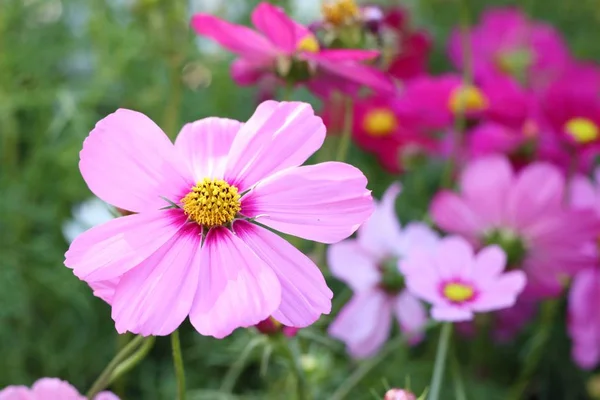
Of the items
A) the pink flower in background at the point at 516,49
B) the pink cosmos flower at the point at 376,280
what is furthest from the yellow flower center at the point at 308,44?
the pink flower in background at the point at 516,49

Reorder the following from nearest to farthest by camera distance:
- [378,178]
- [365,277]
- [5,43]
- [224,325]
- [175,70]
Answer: [224,325] → [365,277] → [175,70] → [5,43] → [378,178]

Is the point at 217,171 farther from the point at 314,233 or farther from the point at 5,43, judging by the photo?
the point at 5,43

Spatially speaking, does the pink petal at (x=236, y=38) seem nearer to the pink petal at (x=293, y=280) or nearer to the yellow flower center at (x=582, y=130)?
the pink petal at (x=293, y=280)

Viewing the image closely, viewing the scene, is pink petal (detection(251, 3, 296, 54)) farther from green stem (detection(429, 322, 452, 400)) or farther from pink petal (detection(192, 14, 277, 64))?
green stem (detection(429, 322, 452, 400))

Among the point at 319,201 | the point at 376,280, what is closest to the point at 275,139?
the point at 319,201

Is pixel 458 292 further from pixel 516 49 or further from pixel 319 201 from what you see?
pixel 516 49

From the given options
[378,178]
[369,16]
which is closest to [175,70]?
[369,16]
